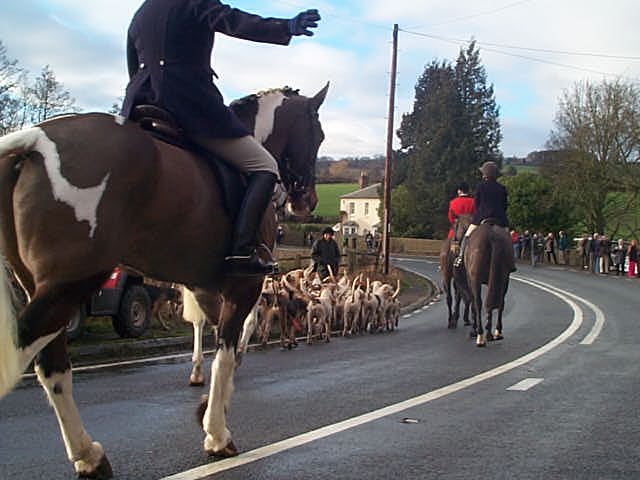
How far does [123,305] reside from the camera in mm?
13047

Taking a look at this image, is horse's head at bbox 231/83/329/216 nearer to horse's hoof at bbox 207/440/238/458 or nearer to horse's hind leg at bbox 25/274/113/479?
horse's hoof at bbox 207/440/238/458

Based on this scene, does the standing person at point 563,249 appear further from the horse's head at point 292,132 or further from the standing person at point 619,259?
the horse's head at point 292,132

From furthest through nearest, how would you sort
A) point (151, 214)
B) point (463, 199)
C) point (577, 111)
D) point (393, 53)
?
point (577, 111), point (393, 53), point (463, 199), point (151, 214)

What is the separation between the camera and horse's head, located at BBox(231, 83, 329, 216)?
20.5ft

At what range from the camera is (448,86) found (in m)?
73.1

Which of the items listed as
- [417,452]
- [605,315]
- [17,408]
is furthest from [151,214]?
[605,315]

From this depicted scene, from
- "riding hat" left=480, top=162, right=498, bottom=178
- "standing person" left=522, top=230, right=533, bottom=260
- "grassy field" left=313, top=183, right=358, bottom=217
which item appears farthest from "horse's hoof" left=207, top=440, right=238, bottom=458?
"grassy field" left=313, top=183, right=358, bottom=217

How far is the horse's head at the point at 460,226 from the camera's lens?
16.3 metres

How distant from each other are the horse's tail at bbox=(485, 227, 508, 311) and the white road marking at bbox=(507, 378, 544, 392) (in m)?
4.52

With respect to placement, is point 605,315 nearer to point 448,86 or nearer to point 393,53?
point 393,53

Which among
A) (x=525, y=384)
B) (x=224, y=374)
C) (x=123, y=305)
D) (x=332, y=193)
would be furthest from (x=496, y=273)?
(x=332, y=193)

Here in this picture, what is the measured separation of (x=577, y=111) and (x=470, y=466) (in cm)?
5042

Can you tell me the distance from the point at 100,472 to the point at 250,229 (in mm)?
1694

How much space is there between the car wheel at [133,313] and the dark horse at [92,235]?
7.81 metres
